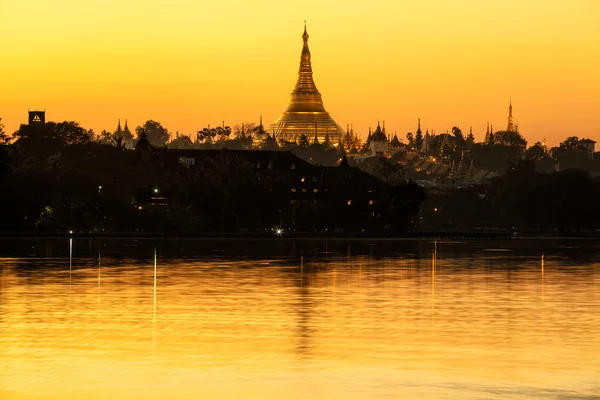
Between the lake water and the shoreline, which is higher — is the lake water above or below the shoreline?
below

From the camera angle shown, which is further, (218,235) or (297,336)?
(218,235)

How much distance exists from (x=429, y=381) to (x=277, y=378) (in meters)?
3.29

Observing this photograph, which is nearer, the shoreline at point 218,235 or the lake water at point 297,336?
the lake water at point 297,336

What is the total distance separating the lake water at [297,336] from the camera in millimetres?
31250

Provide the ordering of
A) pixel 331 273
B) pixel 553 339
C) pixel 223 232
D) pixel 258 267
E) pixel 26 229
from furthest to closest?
pixel 223 232 → pixel 26 229 → pixel 258 267 → pixel 331 273 → pixel 553 339

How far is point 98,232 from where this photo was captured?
167625mm

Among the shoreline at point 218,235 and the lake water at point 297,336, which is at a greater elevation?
the shoreline at point 218,235

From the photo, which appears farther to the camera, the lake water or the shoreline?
the shoreline

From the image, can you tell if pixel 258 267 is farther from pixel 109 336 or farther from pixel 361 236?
pixel 361 236

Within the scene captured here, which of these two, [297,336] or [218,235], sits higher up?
[218,235]

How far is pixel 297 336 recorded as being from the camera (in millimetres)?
41344

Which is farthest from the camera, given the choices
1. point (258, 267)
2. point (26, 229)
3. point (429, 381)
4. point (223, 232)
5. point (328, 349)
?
point (223, 232)

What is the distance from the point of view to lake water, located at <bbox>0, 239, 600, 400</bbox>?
3125cm

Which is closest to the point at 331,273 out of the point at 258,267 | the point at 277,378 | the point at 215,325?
the point at 258,267
